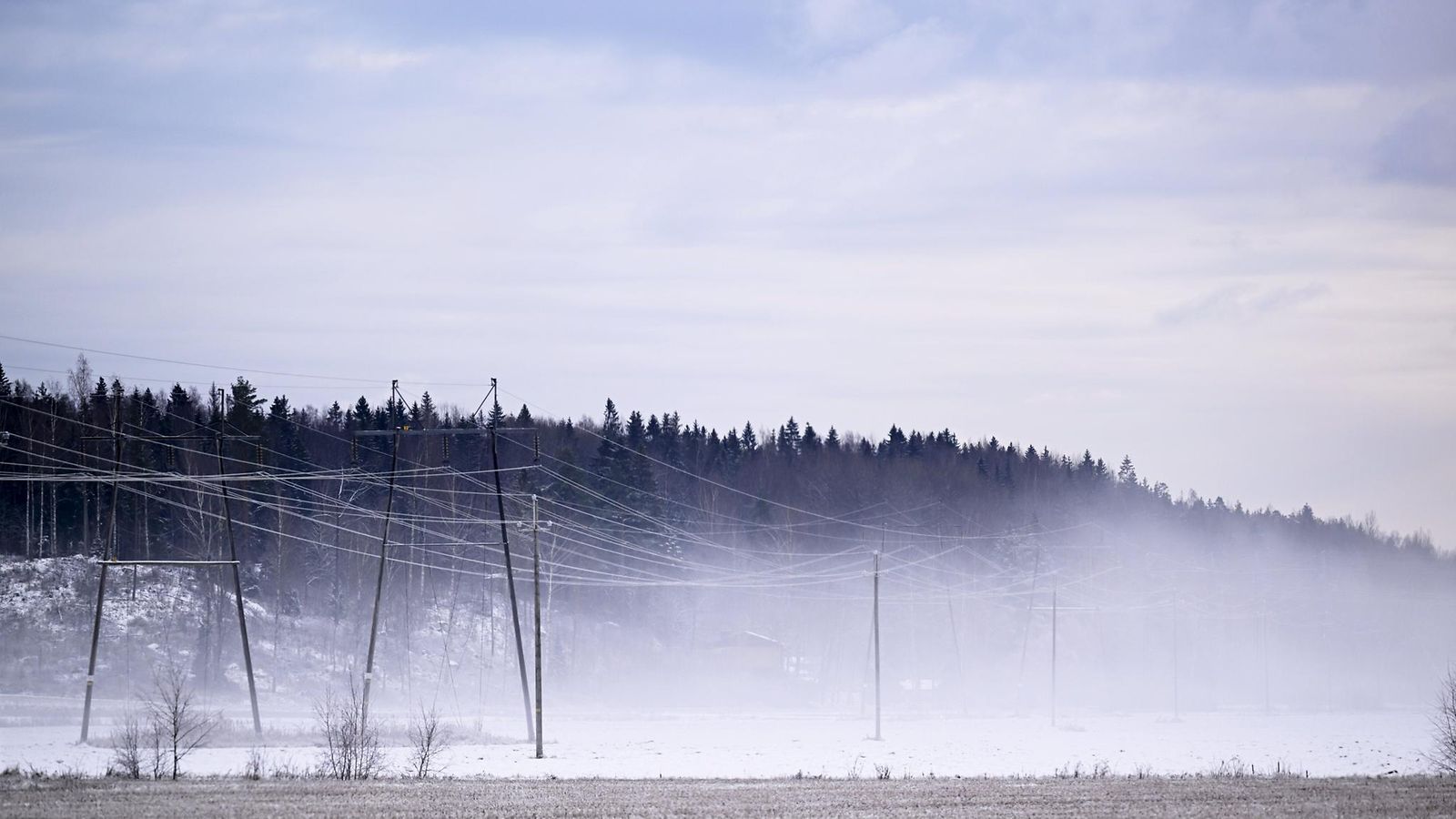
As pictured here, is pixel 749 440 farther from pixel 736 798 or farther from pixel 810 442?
pixel 736 798

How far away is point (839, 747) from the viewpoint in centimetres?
5838

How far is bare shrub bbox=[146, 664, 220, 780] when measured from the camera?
3397 cm

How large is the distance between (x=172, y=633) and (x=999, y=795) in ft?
244

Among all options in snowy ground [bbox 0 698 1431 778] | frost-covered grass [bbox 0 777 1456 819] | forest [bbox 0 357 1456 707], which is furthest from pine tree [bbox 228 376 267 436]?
frost-covered grass [bbox 0 777 1456 819]

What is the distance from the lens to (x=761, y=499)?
414 ft

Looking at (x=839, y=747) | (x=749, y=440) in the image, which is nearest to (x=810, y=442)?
(x=749, y=440)

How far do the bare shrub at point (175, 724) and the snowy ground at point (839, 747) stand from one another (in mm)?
1056

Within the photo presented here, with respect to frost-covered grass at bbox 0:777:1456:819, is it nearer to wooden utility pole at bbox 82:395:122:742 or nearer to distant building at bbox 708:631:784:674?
wooden utility pole at bbox 82:395:122:742

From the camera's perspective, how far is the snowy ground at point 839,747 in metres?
43.1

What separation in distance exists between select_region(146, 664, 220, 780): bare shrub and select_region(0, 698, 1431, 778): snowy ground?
1056mm

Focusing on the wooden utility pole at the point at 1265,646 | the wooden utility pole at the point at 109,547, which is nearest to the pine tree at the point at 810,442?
the wooden utility pole at the point at 1265,646

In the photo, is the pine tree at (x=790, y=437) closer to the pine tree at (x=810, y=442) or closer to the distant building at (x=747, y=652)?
the pine tree at (x=810, y=442)

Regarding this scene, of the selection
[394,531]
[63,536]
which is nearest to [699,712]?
[394,531]

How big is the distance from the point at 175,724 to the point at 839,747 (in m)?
Answer: 32.1
